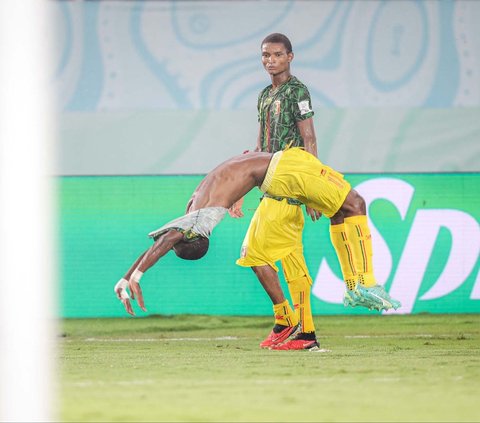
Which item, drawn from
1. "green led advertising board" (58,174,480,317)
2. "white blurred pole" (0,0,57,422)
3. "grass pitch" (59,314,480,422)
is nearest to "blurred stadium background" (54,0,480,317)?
"green led advertising board" (58,174,480,317)

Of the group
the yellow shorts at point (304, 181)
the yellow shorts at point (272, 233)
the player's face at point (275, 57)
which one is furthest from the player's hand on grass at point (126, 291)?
the player's face at point (275, 57)

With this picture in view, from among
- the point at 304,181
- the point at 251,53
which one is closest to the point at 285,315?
the point at 304,181

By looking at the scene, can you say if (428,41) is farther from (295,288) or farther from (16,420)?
(16,420)

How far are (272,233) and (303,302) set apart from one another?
0.50 meters

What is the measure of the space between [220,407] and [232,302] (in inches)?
224

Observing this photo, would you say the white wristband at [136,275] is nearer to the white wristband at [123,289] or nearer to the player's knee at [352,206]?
the white wristband at [123,289]

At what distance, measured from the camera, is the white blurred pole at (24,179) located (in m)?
3.18

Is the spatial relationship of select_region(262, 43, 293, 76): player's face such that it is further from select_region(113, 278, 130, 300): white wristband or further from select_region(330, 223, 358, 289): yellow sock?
select_region(113, 278, 130, 300): white wristband

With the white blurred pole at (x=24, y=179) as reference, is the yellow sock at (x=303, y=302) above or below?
below

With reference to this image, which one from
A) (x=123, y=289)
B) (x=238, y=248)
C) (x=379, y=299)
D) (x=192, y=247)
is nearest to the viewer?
(x=123, y=289)

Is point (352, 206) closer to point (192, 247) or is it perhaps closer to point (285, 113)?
point (285, 113)

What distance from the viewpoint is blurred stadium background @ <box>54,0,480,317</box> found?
33.4ft

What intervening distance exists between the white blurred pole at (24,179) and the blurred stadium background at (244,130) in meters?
6.69

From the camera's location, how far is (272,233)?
713cm
